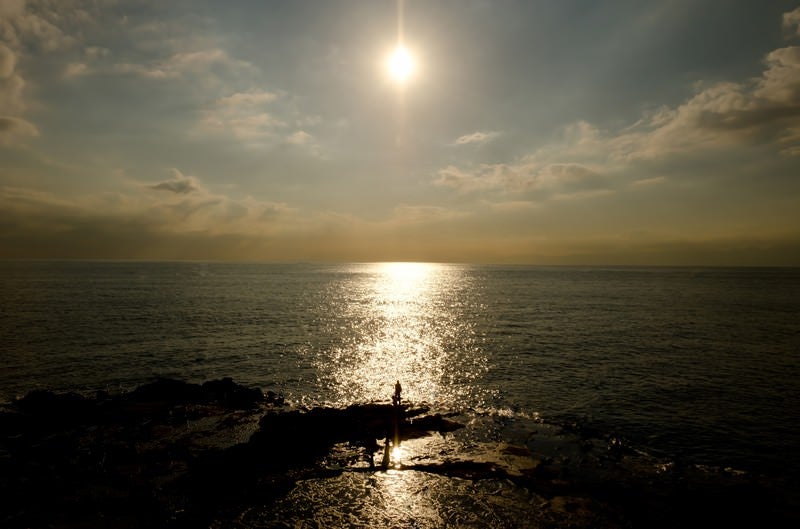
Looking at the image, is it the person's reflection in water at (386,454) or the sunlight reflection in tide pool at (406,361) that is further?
the sunlight reflection in tide pool at (406,361)

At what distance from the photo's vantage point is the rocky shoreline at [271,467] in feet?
53.9

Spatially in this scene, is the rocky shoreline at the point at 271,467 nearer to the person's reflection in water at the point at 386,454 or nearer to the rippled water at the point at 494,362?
the person's reflection in water at the point at 386,454

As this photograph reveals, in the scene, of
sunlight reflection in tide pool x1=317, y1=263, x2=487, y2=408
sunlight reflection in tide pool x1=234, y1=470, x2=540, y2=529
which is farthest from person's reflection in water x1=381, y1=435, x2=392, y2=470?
sunlight reflection in tide pool x1=317, y1=263, x2=487, y2=408

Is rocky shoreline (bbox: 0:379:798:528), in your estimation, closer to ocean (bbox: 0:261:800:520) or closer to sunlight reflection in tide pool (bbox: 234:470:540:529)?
sunlight reflection in tide pool (bbox: 234:470:540:529)

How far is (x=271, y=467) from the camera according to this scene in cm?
2008

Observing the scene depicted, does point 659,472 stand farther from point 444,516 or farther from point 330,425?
point 330,425

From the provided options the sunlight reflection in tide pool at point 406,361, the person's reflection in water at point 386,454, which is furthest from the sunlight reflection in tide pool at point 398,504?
the sunlight reflection in tide pool at point 406,361

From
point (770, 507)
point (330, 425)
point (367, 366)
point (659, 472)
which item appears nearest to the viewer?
point (770, 507)

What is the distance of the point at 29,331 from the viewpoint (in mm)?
57688

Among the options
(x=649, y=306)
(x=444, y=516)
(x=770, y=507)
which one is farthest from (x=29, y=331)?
(x=649, y=306)

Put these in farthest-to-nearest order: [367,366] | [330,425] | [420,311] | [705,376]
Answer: [420,311], [367,366], [705,376], [330,425]

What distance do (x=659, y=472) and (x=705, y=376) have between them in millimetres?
24336

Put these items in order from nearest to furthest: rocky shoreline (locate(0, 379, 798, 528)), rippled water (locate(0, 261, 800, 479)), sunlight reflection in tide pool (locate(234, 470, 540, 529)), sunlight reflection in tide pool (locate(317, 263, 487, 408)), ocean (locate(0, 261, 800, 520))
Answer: sunlight reflection in tide pool (locate(234, 470, 540, 529))
rocky shoreline (locate(0, 379, 798, 528))
ocean (locate(0, 261, 800, 520))
rippled water (locate(0, 261, 800, 479))
sunlight reflection in tide pool (locate(317, 263, 487, 408))

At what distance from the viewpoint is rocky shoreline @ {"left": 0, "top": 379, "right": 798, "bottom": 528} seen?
16.4 metres
